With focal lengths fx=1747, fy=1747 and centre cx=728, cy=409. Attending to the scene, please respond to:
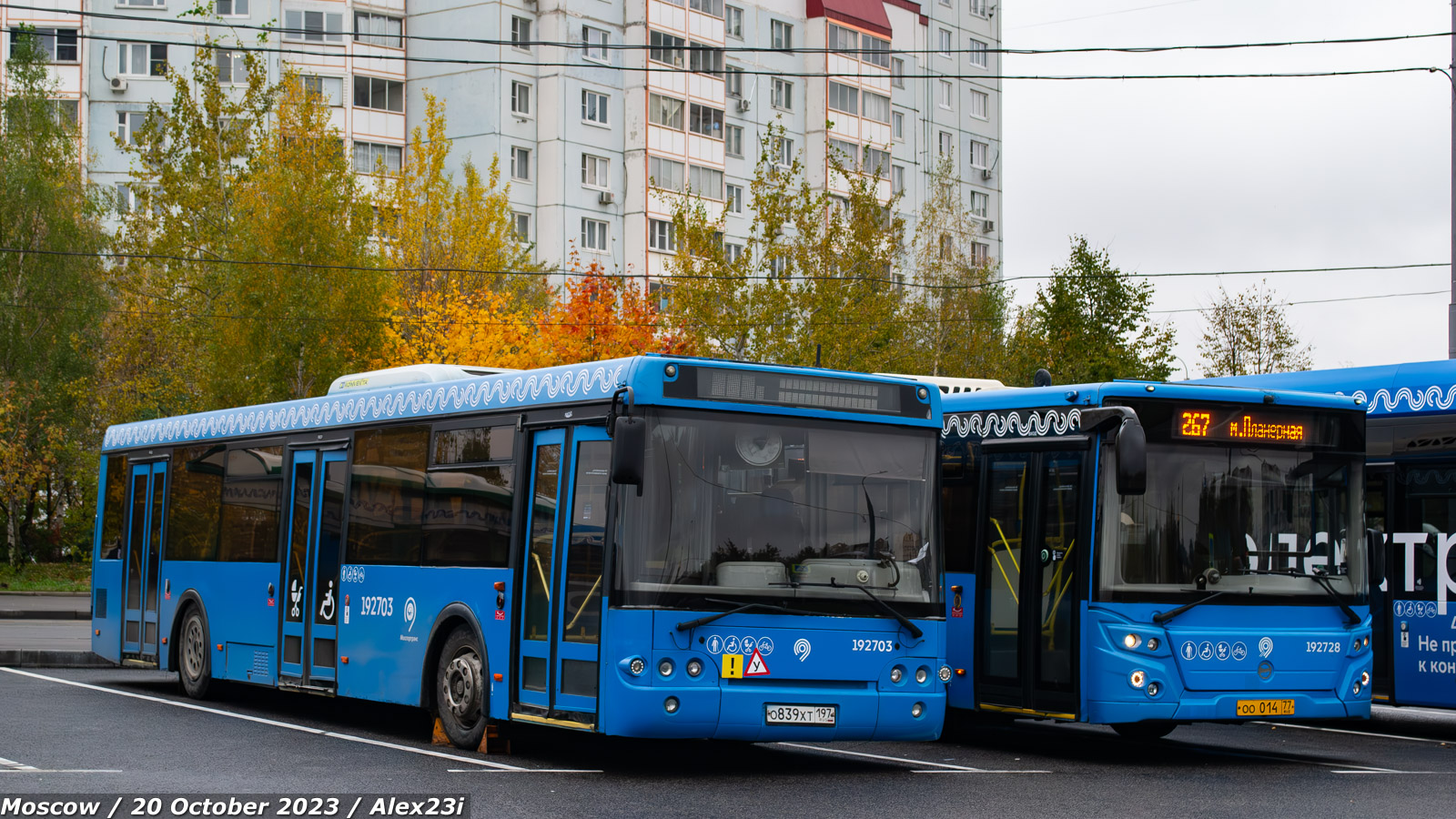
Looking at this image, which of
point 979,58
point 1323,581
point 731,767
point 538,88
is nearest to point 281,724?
point 731,767

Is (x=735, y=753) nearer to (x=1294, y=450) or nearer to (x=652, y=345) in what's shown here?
(x=1294, y=450)

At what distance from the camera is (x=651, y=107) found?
66.8 metres

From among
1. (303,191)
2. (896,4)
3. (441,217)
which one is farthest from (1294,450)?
(896,4)

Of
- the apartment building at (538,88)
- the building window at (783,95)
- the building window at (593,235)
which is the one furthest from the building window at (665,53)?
the building window at (783,95)

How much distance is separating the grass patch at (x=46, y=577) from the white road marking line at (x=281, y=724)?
20668 mm

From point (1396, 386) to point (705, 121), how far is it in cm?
5504

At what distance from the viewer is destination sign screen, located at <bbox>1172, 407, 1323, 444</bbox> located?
13094 millimetres

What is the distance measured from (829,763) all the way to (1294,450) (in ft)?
14.2

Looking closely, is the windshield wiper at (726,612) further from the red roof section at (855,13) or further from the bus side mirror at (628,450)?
the red roof section at (855,13)

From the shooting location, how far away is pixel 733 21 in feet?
236

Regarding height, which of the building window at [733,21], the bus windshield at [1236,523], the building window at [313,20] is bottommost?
Answer: the bus windshield at [1236,523]

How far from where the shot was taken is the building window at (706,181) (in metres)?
68.6

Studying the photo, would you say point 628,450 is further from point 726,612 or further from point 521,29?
point 521,29

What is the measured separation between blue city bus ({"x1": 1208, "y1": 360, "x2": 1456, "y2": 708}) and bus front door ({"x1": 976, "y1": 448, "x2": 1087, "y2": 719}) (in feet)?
10.9
